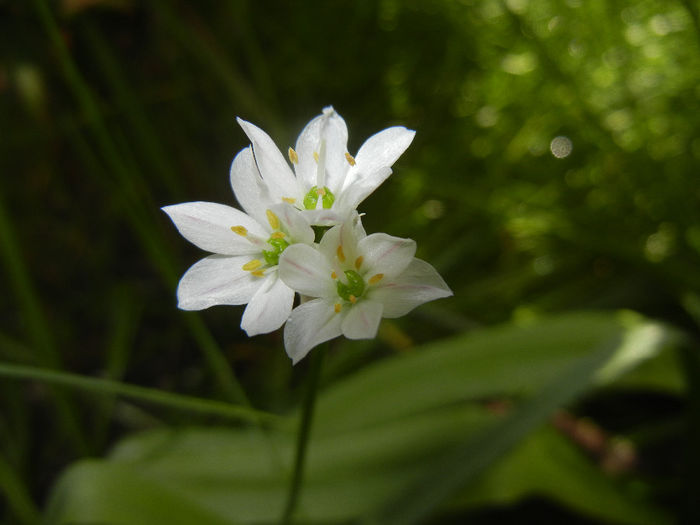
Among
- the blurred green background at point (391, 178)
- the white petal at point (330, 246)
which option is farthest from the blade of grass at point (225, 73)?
the white petal at point (330, 246)

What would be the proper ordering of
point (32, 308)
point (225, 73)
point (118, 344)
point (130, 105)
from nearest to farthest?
1. point (32, 308)
2. point (130, 105)
3. point (118, 344)
4. point (225, 73)

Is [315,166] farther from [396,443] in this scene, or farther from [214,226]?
[396,443]

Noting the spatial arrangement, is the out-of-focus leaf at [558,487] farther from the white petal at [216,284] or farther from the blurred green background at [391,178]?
the white petal at [216,284]

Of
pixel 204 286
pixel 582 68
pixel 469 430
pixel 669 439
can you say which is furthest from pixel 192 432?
pixel 582 68

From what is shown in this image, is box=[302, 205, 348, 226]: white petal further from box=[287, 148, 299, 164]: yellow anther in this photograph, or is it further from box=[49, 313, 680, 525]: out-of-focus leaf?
box=[49, 313, 680, 525]: out-of-focus leaf

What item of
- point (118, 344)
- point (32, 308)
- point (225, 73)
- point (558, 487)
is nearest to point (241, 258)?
point (32, 308)
